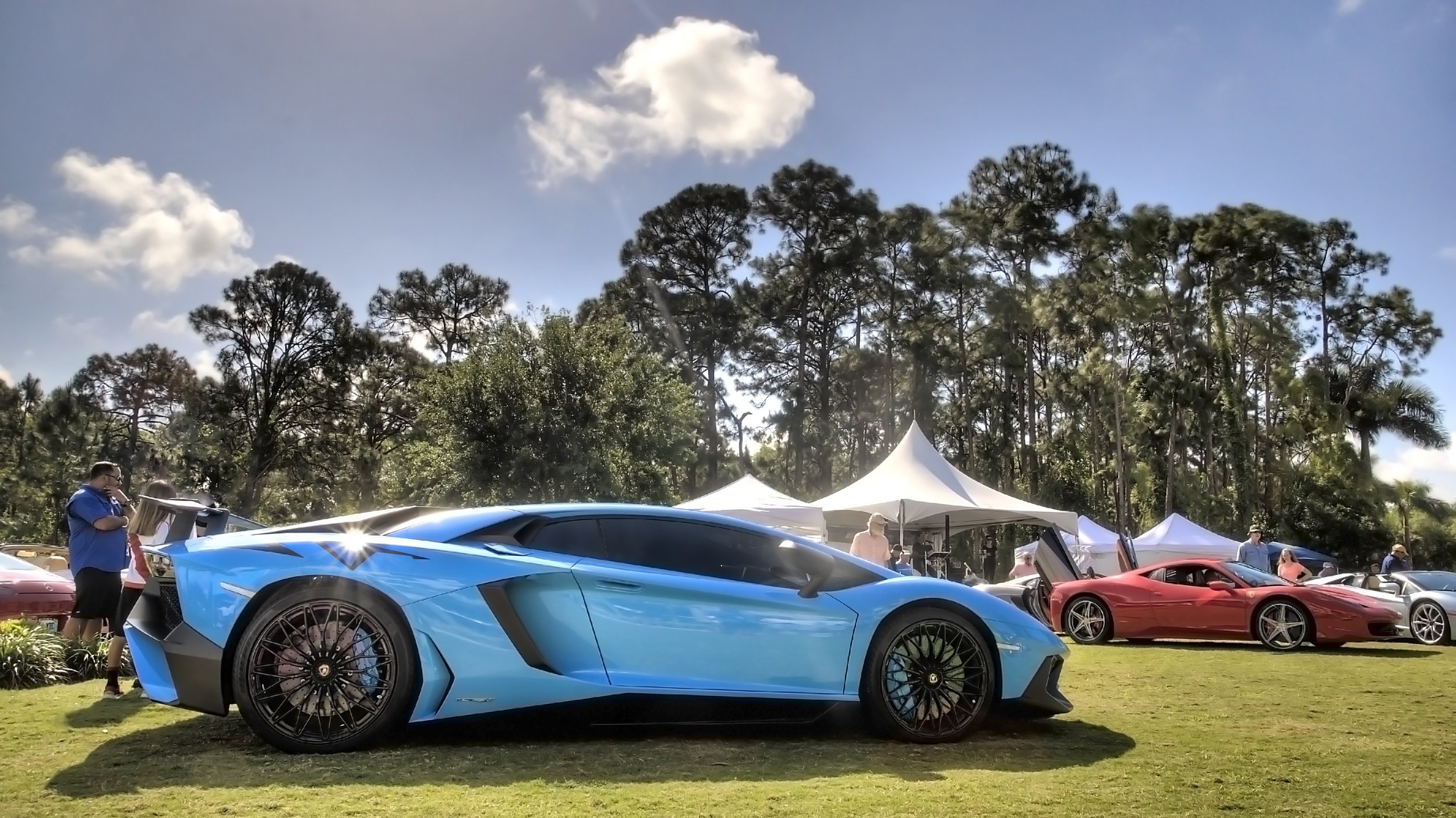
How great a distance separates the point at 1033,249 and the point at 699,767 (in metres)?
38.5

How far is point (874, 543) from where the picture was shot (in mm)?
10414

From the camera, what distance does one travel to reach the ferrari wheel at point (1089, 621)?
12.2m

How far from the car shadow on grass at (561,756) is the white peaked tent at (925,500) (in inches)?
474

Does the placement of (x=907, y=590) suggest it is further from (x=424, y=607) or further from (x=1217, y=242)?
(x=1217, y=242)

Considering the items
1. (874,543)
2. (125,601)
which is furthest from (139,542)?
(874,543)

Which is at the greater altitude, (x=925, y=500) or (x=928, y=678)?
(x=925, y=500)

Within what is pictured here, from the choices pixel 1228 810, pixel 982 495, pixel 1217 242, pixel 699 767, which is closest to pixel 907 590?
pixel 699 767

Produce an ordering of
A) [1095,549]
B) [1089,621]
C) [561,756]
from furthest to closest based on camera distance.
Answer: [1095,549]
[1089,621]
[561,756]

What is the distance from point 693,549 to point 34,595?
272 inches

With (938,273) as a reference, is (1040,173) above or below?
above

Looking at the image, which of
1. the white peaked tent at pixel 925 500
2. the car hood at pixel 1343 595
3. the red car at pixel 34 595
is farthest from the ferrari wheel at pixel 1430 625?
the red car at pixel 34 595

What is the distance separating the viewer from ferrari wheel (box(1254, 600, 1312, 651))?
11.0 m

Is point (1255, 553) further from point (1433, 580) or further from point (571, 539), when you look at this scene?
point (571, 539)

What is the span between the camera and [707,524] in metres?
4.75
